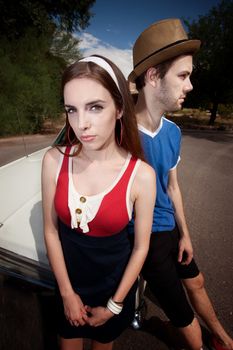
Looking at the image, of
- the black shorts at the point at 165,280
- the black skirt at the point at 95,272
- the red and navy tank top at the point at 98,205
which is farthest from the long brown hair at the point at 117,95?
the black shorts at the point at 165,280

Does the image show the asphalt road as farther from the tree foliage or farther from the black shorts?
the tree foliage

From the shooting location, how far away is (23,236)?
1494mm

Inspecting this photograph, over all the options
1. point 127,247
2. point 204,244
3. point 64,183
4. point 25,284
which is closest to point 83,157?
point 64,183

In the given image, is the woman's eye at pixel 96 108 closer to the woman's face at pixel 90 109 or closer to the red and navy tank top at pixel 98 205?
the woman's face at pixel 90 109

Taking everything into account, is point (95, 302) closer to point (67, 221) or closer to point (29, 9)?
point (67, 221)

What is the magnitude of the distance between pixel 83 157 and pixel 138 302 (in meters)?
1.25

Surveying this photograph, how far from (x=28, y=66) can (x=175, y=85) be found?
11.6 m

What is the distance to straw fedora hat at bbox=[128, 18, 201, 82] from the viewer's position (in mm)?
1367

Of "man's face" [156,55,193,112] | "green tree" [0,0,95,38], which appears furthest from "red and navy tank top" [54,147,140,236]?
"green tree" [0,0,95,38]

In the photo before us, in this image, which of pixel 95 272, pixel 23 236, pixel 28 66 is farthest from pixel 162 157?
pixel 28 66

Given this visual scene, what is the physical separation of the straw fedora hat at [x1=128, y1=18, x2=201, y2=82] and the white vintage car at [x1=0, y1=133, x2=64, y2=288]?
110 centimetres

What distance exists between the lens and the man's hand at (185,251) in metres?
1.56

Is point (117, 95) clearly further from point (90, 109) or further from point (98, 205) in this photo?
point (98, 205)

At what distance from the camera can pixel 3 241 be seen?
59.0 inches
